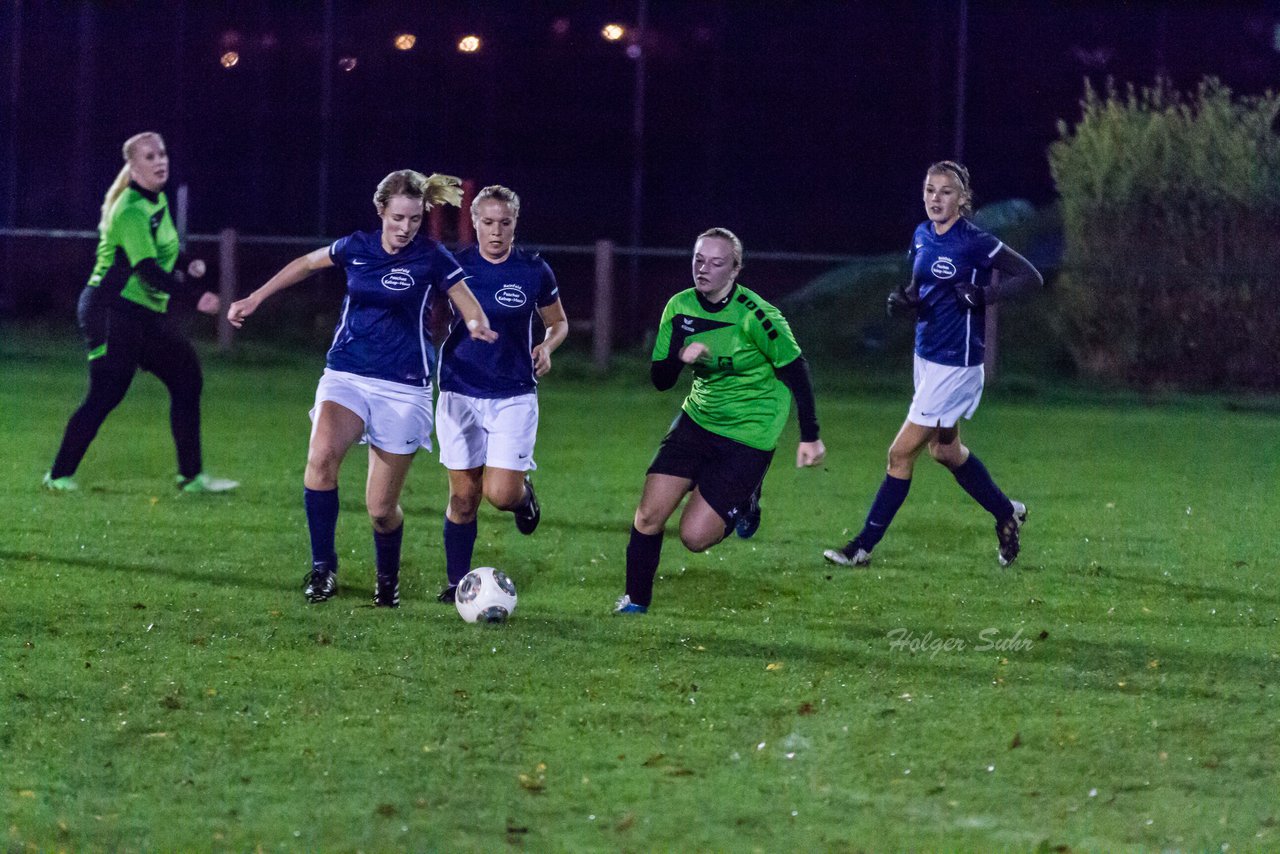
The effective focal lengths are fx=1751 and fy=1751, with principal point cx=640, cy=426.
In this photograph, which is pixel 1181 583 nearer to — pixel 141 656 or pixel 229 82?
pixel 141 656

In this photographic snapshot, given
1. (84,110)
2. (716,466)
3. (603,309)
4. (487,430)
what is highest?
(84,110)

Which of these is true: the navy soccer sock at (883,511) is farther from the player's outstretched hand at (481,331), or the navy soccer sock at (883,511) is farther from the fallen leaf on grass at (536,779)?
the fallen leaf on grass at (536,779)

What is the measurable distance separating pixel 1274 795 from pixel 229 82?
23635 mm

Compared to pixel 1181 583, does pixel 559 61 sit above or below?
above

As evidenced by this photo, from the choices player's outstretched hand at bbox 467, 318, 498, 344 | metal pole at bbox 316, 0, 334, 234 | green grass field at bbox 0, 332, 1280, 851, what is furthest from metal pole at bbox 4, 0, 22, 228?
player's outstretched hand at bbox 467, 318, 498, 344

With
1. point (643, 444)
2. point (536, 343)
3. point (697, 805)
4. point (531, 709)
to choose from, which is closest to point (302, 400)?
point (643, 444)

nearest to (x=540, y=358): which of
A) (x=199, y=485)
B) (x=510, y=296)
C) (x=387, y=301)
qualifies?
(x=510, y=296)

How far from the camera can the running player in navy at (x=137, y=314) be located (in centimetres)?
977

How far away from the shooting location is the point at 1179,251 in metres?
19.1

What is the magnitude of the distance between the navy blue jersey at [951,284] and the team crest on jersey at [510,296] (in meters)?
2.13

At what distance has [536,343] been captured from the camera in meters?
7.96

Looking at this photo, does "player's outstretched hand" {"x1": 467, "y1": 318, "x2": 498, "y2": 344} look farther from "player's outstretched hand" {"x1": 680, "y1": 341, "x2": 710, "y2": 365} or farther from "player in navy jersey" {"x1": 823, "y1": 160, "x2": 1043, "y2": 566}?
"player in navy jersey" {"x1": 823, "y1": 160, "x2": 1043, "y2": 566}

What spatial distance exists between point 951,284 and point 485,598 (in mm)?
2861

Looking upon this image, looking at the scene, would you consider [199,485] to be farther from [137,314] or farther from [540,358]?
[540,358]
